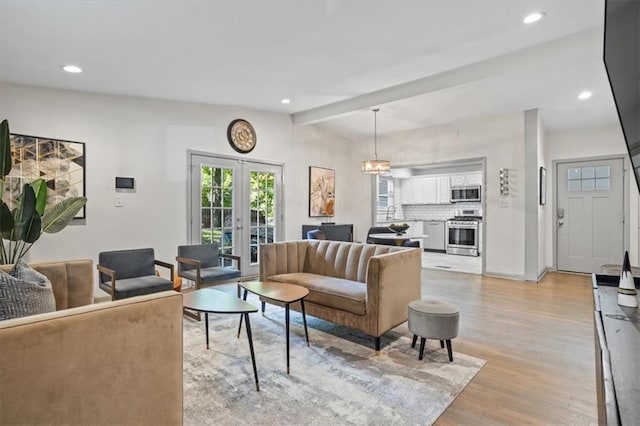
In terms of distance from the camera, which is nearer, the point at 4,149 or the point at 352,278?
the point at 4,149

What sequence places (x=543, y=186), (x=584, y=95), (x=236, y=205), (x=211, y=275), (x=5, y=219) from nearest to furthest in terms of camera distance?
(x=5, y=219), (x=211, y=275), (x=584, y=95), (x=236, y=205), (x=543, y=186)

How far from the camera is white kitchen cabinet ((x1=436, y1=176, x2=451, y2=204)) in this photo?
30.9ft

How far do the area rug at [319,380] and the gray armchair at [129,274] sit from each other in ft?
2.16

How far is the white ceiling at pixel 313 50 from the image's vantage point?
2.69 m

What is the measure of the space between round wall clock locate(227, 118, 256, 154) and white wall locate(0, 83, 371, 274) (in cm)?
9

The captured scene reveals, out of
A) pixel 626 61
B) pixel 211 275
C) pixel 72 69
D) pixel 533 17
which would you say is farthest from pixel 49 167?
pixel 533 17

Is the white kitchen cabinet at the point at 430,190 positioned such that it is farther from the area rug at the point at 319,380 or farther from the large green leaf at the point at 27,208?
the large green leaf at the point at 27,208

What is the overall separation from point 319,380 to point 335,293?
84cm

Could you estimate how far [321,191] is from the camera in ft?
23.6

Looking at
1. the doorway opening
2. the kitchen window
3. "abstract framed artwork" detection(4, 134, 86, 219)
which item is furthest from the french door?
the kitchen window

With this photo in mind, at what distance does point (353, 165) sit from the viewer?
8.07 metres

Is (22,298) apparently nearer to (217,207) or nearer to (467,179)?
(217,207)

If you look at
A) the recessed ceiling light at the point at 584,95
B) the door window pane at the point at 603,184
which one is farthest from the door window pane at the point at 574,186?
the recessed ceiling light at the point at 584,95

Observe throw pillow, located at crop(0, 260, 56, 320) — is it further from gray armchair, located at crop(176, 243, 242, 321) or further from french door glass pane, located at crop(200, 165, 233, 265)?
french door glass pane, located at crop(200, 165, 233, 265)
